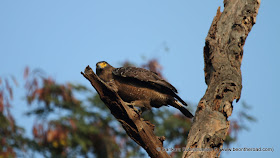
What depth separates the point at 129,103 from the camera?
679 centimetres

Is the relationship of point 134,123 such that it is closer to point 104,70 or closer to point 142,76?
point 142,76

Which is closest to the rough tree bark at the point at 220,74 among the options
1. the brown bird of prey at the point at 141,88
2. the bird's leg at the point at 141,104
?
the brown bird of prey at the point at 141,88

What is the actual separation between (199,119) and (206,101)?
0.29 metres

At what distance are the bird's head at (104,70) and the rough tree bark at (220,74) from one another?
1.87 metres

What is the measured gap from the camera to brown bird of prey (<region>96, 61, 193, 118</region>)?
272 inches

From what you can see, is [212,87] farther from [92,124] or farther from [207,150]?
[92,124]

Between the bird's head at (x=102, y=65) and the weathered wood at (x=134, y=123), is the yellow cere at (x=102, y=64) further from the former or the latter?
the weathered wood at (x=134, y=123)

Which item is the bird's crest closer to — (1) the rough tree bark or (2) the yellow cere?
(2) the yellow cere

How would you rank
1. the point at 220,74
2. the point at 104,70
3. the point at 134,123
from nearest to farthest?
the point at 134,123 → the point at 220,74 → the point at 104,70

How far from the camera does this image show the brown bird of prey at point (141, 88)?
272 inches

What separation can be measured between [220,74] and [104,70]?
91.4 inches

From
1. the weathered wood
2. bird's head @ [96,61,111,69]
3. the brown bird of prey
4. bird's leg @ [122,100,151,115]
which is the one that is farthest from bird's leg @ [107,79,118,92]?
the weathered wood

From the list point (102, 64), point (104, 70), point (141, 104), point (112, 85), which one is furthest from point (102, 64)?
point (141, 104)

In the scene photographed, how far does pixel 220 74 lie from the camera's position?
5.85 m
